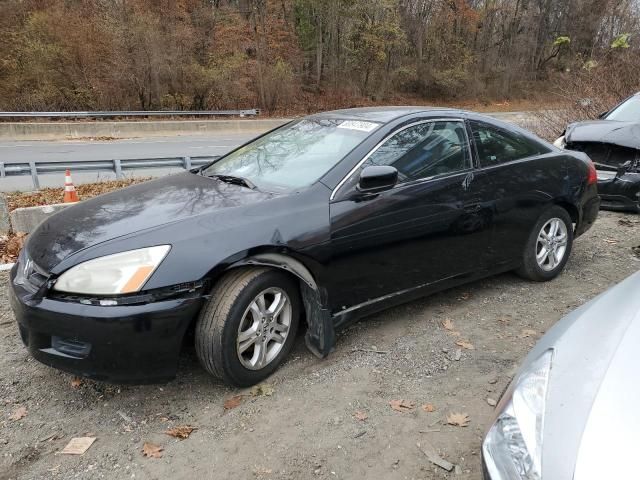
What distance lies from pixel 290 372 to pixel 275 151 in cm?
162

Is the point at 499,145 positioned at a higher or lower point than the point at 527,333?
higher

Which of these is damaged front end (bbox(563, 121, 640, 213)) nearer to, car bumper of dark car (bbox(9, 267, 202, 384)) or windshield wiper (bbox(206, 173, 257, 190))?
windshield wiper (bbox(206, 173, 257, 190))

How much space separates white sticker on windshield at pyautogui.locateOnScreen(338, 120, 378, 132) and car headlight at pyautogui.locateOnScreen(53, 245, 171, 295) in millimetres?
1698

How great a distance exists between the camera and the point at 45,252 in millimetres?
2932

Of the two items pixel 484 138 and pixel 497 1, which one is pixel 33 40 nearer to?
pixel 484 138

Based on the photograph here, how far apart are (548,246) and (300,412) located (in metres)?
2.92

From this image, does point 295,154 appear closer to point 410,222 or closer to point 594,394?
point 410,222

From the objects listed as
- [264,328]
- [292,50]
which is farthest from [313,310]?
[292,50]

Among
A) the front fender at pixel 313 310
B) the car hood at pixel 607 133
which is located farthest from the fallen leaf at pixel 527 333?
the car hood at pixel 607 133

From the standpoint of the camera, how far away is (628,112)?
8281mm

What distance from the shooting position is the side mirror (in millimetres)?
3346

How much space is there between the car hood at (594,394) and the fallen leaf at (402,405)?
0.99 meters

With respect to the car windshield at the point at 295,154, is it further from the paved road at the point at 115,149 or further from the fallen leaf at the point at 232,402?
the paved road at the point at 115,149

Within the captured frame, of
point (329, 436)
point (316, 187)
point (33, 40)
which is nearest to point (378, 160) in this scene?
point (316, 187)
